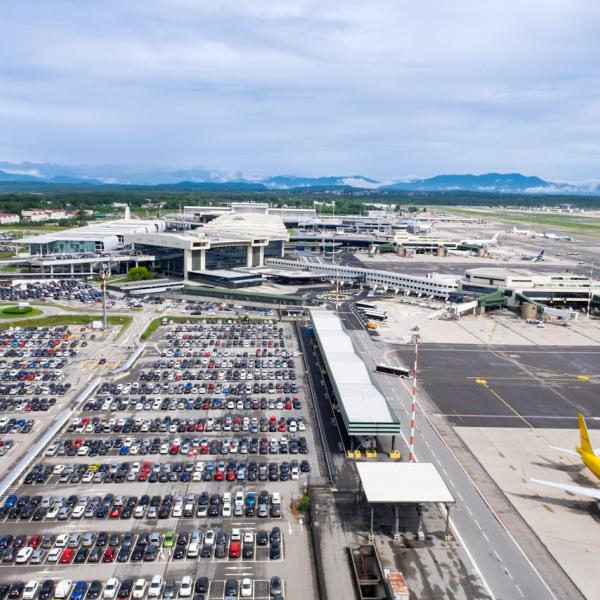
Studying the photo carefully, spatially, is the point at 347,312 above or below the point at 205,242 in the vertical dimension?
below

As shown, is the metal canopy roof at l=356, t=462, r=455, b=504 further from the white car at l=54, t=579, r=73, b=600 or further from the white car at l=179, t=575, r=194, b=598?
the white car at l=54, t=579, r=73, b=600

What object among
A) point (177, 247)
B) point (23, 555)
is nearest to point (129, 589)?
point (23, 555)

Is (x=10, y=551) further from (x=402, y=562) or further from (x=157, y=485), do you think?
(x=402, y=562)

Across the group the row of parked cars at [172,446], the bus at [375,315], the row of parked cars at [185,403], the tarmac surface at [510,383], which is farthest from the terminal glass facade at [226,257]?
the row of parked cars at [172,446]

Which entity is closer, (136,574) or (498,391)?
(136,574)

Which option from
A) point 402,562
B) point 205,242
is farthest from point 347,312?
point 402,562
